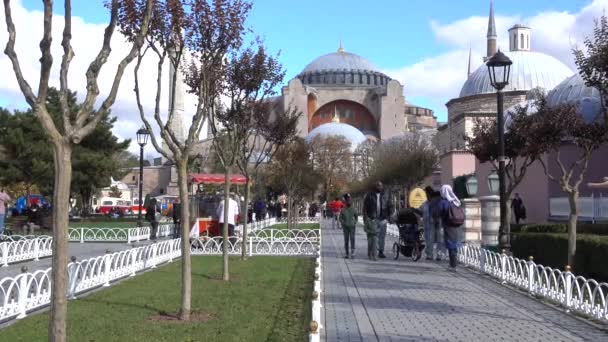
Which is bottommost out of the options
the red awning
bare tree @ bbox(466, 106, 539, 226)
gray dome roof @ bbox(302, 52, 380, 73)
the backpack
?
the backpack

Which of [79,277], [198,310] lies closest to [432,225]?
[79,277]

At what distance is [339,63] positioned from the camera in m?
103

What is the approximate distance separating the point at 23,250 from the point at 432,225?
9.07 metres

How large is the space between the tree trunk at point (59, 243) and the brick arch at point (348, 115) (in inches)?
3647

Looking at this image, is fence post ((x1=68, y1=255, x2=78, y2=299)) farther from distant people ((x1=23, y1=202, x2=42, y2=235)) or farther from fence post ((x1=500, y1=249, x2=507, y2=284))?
distant people ((x1=23, y1=202, x2=42, y2=235))

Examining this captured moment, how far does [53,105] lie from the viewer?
110ft

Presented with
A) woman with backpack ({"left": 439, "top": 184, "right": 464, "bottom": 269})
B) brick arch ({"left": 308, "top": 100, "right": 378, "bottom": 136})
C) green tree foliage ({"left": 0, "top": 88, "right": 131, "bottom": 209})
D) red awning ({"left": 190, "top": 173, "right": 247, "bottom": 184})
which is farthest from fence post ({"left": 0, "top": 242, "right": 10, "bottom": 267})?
brick arch ({"left": 308, "top": 100, "right": 378, "bottom": 136})

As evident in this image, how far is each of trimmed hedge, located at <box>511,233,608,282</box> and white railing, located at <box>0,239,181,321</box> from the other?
7338 millimetres

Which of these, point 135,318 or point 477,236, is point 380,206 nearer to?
point 477,236

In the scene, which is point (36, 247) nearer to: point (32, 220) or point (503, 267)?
point (32, 220)

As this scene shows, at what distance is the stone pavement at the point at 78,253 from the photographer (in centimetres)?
1349

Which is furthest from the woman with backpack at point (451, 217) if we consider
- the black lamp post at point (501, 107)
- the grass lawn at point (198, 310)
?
the grass lawn at point (198, 310)

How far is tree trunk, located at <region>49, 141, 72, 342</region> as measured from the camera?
4.86 meters

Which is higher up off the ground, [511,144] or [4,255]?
[511,144]
